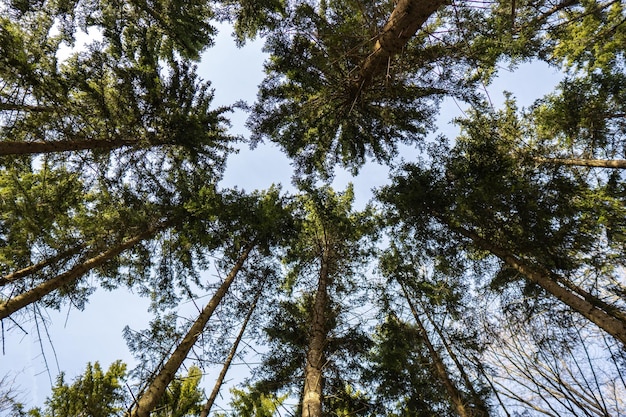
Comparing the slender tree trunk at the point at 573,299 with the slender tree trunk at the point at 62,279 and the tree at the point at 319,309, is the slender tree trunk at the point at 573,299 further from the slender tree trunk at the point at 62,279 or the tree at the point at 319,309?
the slender tree trunk at the point at 62,279

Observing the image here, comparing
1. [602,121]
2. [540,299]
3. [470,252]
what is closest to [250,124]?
[470,252]

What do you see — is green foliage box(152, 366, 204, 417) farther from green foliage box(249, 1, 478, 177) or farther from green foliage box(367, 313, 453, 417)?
green foliage box(249, 1, 478, 177)

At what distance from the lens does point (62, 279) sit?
617cm

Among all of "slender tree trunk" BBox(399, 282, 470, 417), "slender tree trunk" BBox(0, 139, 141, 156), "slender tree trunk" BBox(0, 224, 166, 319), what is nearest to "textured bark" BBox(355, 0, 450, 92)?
"slender tree trunk" BBox(0, 139, 141, 156)

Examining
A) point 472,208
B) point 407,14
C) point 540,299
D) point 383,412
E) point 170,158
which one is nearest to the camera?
point 407,14

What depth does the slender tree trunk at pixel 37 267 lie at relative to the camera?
6809 mm

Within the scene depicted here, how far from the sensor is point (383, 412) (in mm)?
8688

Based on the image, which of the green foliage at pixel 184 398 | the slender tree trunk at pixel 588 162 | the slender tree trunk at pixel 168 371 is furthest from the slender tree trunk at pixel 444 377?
the green foliage at pixel 184 398

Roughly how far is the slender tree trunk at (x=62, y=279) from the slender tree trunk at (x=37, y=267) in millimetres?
648

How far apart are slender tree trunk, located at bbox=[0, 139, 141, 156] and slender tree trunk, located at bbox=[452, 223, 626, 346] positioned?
9.27 meters

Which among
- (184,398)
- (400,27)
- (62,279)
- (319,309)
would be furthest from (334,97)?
(184,398)

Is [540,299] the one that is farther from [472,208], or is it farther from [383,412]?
[383,412]

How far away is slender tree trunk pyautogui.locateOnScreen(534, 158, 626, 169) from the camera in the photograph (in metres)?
8.20

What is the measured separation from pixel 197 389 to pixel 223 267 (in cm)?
373
